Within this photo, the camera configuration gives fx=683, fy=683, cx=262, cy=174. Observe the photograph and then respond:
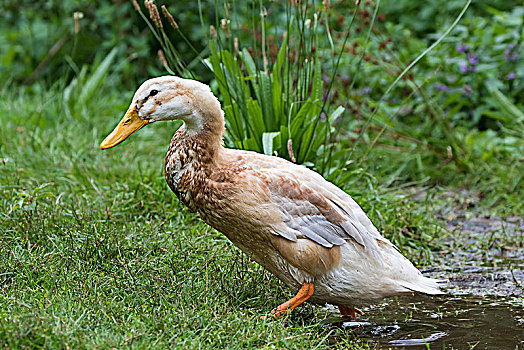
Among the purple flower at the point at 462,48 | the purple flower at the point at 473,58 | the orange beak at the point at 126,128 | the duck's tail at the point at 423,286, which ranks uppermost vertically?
the orange beak at the point at 126,128

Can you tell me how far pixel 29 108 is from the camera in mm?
A: 6480

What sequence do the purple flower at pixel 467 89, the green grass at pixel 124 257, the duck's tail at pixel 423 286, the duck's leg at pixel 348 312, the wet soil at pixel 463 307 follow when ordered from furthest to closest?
the purple flower at pixel 467 89 → the duck's leg at pixel 348 312 → the duck's tail at pixel 423 286 → the wet soil at pixel 463 307 → the green grass at pixel 124 257

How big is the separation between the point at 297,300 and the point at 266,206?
0.47 meters

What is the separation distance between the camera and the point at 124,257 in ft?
11.5

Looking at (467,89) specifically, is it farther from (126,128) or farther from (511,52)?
(126,128)

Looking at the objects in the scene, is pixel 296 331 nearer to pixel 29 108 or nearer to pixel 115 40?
pixel 29 108

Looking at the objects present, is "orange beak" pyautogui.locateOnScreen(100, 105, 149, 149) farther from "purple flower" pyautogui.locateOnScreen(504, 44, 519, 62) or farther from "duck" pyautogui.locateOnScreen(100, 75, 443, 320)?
"purple flower" pyautogui.locateOnScreen(504, 44, 519, 62)

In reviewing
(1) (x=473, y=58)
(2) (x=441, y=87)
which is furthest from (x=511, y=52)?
(2) (x=441, y=87)

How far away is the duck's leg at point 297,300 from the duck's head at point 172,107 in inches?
32.3

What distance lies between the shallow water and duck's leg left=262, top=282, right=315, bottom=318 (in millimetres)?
222

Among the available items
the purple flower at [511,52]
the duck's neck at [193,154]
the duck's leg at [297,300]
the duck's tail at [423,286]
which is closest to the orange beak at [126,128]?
the duck's neck at [193,154]

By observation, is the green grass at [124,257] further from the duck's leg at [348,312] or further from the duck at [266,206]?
the duck at [266,206]

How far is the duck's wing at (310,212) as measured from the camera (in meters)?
3.13

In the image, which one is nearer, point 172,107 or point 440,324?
point 172,107
